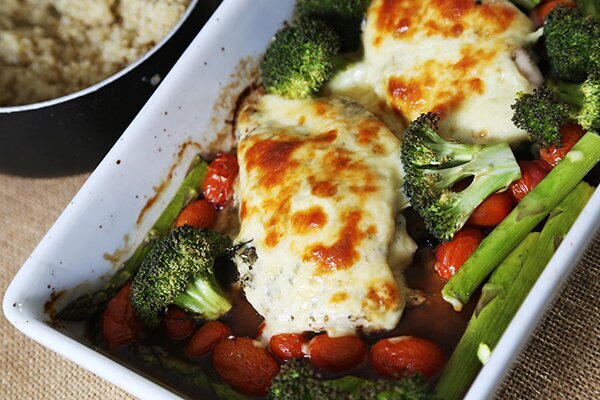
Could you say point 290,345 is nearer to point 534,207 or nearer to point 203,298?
point 203,298

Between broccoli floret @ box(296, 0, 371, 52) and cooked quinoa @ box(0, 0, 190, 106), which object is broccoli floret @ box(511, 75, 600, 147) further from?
cooked quinoa @ box(0, 0, 190, 106)

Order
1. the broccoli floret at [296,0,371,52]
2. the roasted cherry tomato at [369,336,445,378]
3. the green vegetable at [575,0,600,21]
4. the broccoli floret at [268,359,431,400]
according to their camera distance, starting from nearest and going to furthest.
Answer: the broccoli floret at [268,359,431,400] < the roasted cherry tomato at [369,336,445,378] < the green vegetable at [575,0,600,21] < the broccoli floret at [296,0,371,52]

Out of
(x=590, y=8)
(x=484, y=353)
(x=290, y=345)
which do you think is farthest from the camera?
(x=590, y=8)

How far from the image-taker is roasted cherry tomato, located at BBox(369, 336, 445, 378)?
8.20 feet

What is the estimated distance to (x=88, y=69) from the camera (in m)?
3.75

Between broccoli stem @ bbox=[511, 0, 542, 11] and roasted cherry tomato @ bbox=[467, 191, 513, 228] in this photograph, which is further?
broccoli stem @ bbox=[511, 0, 542, 11]

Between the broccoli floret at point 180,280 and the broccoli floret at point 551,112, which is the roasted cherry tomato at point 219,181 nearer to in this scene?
the broccoli floret at point 180,280

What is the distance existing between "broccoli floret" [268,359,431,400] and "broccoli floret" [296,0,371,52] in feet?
5.20

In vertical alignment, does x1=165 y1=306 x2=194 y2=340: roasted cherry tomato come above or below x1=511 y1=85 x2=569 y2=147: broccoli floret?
below

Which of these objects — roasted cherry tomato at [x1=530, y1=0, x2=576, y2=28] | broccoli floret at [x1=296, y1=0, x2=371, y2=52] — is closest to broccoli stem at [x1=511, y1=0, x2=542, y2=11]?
roasted cherry tomato at [x1=530, y1=0, x2=576, y2=28]

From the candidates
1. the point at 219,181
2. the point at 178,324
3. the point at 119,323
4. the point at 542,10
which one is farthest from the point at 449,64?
the point at 119,323

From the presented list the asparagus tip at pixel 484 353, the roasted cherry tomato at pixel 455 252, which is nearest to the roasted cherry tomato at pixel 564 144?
the roasted cherry tomato at pixel 455 252

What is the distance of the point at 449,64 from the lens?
9.64 ft

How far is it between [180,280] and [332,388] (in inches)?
29.2
